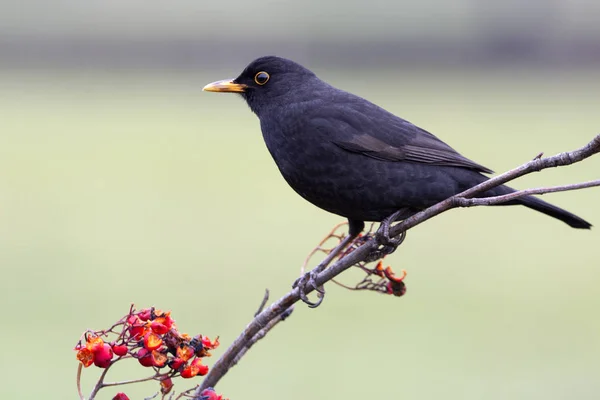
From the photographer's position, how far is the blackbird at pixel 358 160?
379 cm

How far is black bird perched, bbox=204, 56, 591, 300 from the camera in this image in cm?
379

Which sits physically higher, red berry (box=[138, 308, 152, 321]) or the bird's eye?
the bird's eye

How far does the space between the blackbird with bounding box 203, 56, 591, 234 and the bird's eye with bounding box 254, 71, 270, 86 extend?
0.10 metres

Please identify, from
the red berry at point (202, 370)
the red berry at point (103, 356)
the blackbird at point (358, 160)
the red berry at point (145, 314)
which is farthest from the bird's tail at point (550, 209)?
the red berry at point (103, 356)

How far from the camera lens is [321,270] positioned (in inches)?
144

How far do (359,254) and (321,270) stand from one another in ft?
2.70

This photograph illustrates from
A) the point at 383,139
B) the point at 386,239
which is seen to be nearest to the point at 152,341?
the point at 386,239

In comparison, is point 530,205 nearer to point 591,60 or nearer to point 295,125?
point 295,125

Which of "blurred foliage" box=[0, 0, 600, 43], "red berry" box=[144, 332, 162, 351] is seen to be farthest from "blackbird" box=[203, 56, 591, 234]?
"blurred foliage" box=[0, 0, 600, 43]

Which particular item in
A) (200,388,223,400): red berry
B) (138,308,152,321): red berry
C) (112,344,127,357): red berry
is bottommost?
(200,388,223,400): red berry

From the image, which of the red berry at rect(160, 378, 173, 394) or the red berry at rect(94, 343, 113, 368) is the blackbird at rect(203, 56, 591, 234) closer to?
the red berry at rect(160, 378, 173, 394)

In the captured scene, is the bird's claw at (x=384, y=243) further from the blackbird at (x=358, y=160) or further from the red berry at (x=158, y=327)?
the red berry at (x=158, y=327)

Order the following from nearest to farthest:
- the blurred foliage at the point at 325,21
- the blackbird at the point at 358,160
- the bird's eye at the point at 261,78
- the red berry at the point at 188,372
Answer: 1. the red berry at the point at 188,372
2. the blackbird at the point at 358,160
3. the bird's eye at the point at 261,78
4. the blurred foliage at the point at 325,21

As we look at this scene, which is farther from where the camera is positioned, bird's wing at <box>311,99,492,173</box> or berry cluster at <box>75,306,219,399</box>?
bird's wing at <box>311,99,492,173</box>
